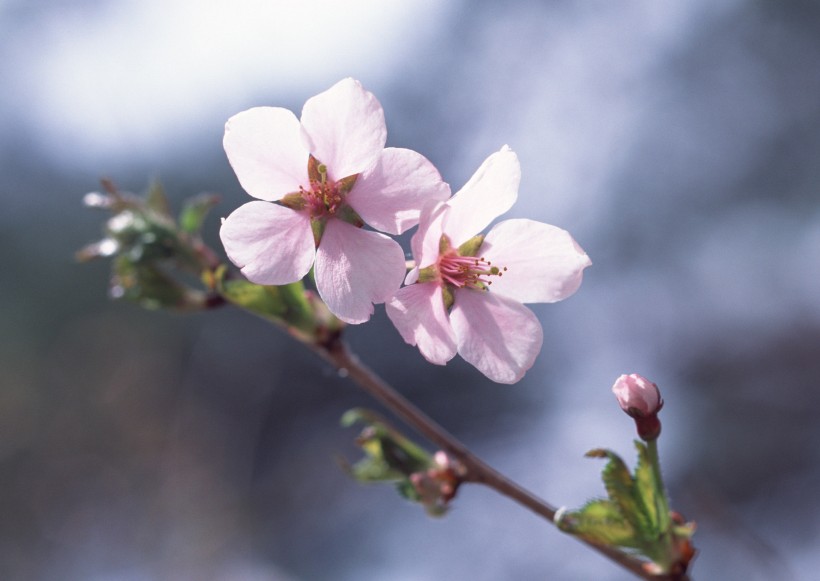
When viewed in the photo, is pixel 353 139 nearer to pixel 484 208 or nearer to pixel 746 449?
pixel 484 208

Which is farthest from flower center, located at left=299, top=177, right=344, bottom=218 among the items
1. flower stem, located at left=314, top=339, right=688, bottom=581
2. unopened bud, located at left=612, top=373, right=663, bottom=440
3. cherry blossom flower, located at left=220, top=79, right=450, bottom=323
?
unopened bud, located at left=612, top=373, right=663, bottom=440

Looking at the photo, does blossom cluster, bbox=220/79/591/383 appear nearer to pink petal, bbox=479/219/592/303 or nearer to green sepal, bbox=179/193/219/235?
pink petal, bbox=479/219/592/303

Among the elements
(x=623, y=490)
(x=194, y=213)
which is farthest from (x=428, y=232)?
(x=194, y=213)

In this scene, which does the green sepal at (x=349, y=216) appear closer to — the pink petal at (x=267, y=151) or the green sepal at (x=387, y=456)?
the pink petal at (x=267, y=151)

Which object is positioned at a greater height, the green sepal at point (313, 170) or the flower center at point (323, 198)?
the green sepal at point (313, 170)

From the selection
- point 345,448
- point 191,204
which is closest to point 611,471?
point 191,204

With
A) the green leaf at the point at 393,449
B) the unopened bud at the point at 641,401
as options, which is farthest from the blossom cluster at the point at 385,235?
the green leaf at the point at 393,449

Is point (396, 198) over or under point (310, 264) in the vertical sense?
over
